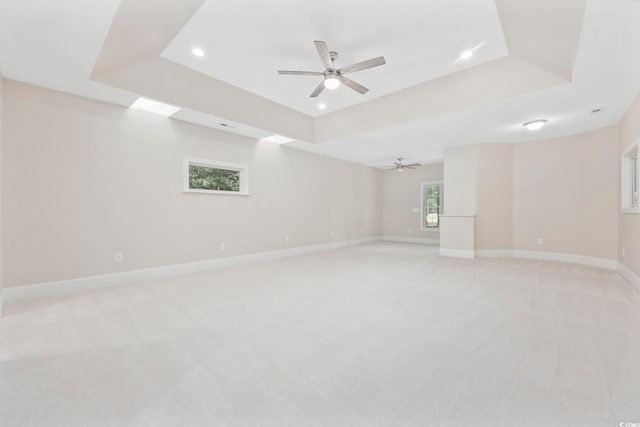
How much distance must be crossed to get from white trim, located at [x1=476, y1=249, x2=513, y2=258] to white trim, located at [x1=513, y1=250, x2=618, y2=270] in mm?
121

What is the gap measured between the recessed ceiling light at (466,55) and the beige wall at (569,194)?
379 cm

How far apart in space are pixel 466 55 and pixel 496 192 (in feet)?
12.9

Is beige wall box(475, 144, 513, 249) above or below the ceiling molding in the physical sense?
below

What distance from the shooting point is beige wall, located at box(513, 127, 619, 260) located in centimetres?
499

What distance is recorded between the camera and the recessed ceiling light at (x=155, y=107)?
3924 mm

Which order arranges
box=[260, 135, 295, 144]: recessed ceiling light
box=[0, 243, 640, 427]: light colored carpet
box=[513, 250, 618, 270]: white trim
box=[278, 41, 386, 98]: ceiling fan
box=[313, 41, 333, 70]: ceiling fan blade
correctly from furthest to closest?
box=[260, 135, 295, 144]: recessed ceiling light
box=[513, 250, 618, 270]: white trim
box=[278, 41, 386, 98]: ceiling fan
box=[313, 41, 333, 70]: ceiling fan blade
box=[0, 243, 640, 427]: light colored carpet

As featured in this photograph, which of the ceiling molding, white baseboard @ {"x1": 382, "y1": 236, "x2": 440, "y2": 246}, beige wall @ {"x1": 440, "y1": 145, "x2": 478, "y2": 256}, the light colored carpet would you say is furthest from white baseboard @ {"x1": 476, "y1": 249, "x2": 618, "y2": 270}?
the ceiling molding

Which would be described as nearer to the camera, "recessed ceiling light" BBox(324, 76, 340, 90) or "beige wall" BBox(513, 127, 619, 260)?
"recessed ceiling light" BBox(324, 76, 340, 90)

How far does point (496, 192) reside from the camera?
248 inches

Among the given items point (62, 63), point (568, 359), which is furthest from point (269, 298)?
point (62, 63)

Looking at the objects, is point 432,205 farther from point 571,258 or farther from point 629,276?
point 629,276

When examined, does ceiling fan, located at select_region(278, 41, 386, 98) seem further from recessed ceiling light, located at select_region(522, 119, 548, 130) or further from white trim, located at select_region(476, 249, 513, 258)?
white trim, located at select_region(476, 249, 513, 258)

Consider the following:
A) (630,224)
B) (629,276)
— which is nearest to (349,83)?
(630,224)

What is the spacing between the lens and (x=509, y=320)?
2.57 m
